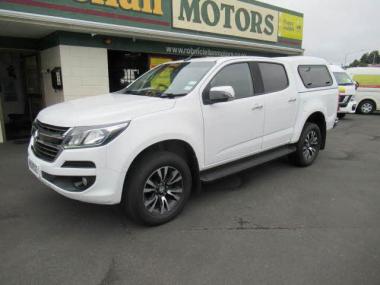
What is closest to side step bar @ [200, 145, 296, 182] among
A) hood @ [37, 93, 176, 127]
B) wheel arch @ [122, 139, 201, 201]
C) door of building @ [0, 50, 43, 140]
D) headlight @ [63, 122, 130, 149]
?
wheel arch @ [122, 139, 201, 201]

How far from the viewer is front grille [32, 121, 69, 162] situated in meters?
3.13

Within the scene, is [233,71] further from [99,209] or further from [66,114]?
[99,209]

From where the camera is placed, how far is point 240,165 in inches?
171

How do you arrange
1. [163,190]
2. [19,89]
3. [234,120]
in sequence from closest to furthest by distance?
[163,190] → [234,120] → [19,89]

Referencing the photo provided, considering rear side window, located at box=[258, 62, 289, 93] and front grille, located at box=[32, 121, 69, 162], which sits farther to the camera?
rear side window, located at box=[258, 62, 289, 93]

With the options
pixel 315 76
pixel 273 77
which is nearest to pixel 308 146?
pixel 315 76

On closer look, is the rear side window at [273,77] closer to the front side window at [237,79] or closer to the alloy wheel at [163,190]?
the front side window at [237,79]

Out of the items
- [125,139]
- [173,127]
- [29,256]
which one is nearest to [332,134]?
[173,127]

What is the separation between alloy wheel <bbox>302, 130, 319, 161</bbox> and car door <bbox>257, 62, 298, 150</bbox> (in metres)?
0.67

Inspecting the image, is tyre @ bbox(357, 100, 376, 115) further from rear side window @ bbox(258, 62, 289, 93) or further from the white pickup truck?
rear side window @ bbox(258, 62, 289, 93)

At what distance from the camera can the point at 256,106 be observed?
14.3 feet

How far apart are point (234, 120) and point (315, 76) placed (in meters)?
2.65

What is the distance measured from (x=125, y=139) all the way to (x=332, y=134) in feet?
27.1

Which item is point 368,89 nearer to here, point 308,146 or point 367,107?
point 367,107
